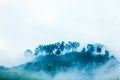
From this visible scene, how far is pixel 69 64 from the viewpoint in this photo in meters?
3.96

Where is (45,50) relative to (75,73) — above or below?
above

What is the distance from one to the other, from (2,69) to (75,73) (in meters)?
0.97

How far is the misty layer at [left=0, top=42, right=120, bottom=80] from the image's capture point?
380 centimetres

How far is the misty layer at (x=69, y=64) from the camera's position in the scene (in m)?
3.80

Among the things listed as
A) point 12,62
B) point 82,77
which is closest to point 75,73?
point 82,77

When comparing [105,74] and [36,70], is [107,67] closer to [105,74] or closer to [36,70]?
[105,74]

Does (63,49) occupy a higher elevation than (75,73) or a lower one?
higher

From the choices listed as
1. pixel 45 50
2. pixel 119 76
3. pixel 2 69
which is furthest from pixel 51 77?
pixel 119 76

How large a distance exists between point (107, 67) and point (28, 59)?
107 cm

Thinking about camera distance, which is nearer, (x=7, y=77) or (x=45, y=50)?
(x=45, y=50)

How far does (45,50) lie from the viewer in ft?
12.3

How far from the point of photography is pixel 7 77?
13.6 ft

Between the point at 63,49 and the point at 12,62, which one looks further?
the point at 63,49

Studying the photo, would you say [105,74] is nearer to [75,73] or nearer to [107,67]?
[107,67]
